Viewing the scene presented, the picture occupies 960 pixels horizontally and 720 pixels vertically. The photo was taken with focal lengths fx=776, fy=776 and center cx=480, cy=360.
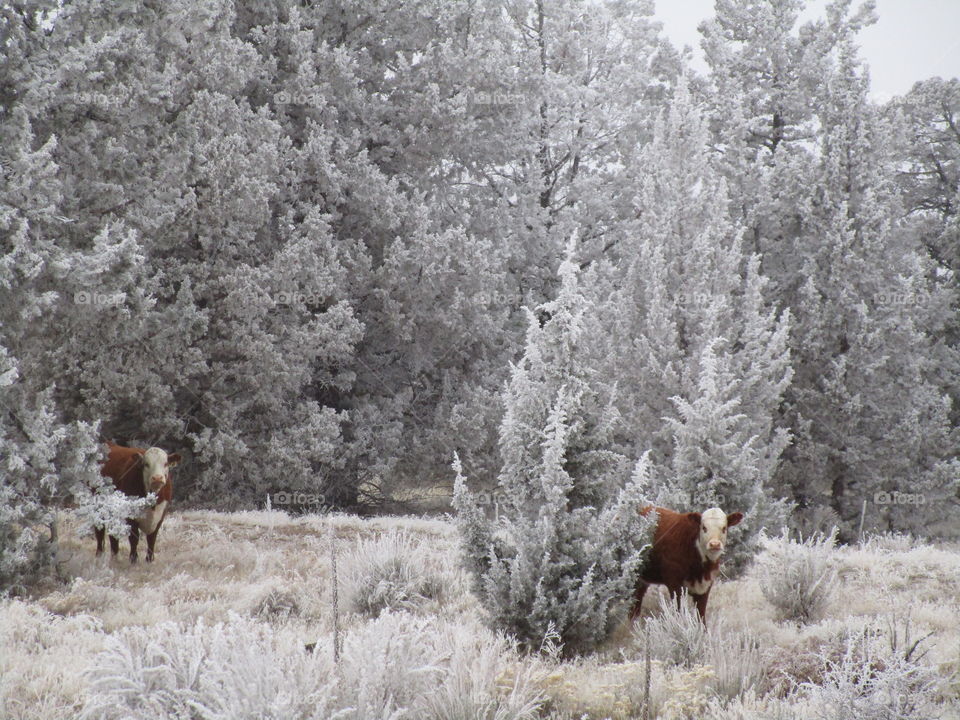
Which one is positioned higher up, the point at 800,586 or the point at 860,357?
the point at 860,357

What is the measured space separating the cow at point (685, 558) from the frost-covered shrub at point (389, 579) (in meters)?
2.20

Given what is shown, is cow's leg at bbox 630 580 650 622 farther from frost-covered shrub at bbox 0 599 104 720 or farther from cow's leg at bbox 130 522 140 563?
cow's leg at bbox 130 522 140 563

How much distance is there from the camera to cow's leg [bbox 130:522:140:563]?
29.6 feet

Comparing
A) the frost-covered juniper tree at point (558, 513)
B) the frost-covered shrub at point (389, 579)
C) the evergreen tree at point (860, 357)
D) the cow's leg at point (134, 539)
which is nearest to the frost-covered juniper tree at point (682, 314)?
the evergreen tree at point (860, 357)

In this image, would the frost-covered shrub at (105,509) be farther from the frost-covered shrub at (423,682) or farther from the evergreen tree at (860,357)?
the evergreen tree at (860,357)

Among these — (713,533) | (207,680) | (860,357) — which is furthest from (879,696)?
(860,357)

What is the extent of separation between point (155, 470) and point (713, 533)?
6.18 m

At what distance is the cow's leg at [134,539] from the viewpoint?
9023 mm

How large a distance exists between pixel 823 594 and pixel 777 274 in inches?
491

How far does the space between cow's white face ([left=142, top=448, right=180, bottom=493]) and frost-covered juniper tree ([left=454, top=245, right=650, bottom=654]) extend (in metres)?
4.06

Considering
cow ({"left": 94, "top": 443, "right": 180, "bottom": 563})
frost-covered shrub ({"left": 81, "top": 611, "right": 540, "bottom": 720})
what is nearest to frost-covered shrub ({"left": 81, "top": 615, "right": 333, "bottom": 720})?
frost-covered shrub ({"left": 81, "top": 611, "right": 540, "bottom": 720})

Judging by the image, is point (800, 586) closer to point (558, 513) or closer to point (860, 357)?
point (558, 513)

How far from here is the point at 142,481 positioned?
30.5 feet

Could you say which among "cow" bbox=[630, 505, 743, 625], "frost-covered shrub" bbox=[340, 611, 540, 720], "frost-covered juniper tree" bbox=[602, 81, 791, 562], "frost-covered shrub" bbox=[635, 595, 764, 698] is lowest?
"frost-covered shrub" bbox=[635, 595, 764, 698]
